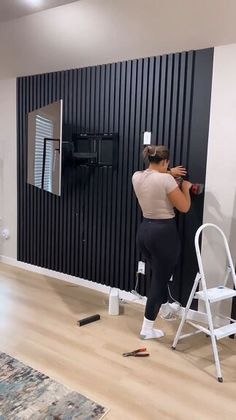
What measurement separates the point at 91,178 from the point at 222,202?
1448 mm

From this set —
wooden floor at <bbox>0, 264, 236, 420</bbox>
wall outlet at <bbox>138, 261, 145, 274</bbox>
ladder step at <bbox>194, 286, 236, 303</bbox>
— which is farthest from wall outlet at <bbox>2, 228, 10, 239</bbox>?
ladder step at <bbox>194, 286, 236, 303</bbox>

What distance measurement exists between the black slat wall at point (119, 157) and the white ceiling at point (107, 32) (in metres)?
0.11

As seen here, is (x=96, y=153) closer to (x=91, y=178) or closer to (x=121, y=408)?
(x=91, y=178)

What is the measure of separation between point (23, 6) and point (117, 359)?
Answer: 3651 mm

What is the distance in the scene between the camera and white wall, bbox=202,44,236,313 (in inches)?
120

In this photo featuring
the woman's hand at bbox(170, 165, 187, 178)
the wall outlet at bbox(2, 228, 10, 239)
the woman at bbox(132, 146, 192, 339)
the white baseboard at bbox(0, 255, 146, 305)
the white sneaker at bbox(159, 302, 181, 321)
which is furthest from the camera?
the wall outlet at bbox(2, 228, 10, 239)

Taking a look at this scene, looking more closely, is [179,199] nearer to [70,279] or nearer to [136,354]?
[136,354]

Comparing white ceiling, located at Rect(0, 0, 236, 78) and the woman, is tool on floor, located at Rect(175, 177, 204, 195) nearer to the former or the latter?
the woman

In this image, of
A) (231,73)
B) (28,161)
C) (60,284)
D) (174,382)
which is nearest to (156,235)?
(174,382)

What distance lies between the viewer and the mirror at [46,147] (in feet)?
11.5

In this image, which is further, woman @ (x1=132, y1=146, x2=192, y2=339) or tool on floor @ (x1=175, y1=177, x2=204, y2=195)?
tool on floor @ (x1=175, y1=177, x2=204, y2=195)

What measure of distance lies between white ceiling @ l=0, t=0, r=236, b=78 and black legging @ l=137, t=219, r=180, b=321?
5.08 feet

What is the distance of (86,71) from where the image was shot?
3939mm

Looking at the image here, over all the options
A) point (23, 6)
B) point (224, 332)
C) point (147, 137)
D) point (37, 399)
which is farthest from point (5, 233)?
point (224, 332)
